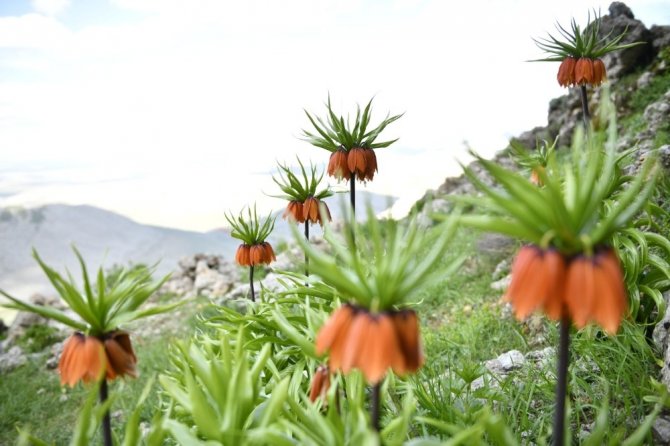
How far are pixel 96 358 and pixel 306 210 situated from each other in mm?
2530

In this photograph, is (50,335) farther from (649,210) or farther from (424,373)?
(649,210)

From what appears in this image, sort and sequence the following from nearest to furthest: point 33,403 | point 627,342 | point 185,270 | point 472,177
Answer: point 472,177
point 627,342
point 33,403
point 185,270

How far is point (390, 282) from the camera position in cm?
165

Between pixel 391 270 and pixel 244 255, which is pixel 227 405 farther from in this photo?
pixel 244 255

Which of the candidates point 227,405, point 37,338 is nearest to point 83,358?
point 227,405

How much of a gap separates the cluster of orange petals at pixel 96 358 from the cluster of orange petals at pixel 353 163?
2304 millimetres

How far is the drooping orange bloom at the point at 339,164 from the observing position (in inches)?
162

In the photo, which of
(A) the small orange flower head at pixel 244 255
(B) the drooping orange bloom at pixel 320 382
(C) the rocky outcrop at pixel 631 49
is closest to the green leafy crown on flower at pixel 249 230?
(A) the small orange flower head at pixel 244 255

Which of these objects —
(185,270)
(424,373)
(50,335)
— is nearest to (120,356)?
(424,373)

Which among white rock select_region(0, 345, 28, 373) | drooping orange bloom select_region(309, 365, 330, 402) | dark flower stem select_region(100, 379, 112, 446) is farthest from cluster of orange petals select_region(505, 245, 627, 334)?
white rock select_region(0, 345, 28, 373)

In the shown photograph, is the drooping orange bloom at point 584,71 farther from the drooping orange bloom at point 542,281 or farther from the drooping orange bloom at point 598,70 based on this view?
the drooping orange bloom at point 542,281

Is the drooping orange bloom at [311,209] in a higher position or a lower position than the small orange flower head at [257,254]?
higher

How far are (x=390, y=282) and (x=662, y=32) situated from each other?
51.0 feet

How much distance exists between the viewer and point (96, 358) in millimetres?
2012
